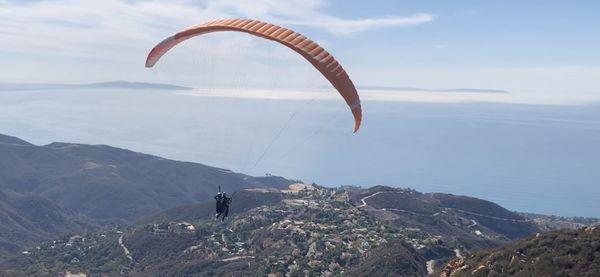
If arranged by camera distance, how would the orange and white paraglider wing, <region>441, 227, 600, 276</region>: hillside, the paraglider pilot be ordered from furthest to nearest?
1. <region>441, 227, 600, 276</region>: hillside
2. the paraglider pilot
3. the orange and white paraglider wing

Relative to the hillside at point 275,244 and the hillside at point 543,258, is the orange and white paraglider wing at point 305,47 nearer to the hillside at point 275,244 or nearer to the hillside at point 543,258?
the hillside at point 543,258

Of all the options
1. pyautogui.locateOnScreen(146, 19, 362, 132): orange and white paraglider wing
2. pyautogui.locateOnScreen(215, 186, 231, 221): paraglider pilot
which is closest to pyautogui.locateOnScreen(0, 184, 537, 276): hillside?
pyautogui.locateOnScreen(215, 186, 231, 221): paraglider pilot

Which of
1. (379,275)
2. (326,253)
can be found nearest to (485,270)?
(379,275)

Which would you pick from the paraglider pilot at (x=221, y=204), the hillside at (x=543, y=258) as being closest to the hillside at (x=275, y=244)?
the hillside at (x=543, y=258)

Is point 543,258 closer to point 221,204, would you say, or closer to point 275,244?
point 221,204

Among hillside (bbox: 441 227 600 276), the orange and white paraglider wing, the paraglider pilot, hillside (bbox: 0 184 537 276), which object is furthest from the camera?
hillside (bbox: 0 184 537 276)

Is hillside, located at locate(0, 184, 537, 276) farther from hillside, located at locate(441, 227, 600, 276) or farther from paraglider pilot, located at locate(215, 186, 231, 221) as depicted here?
paraglider pilot, located at locate(215, 186, 231, 221)
